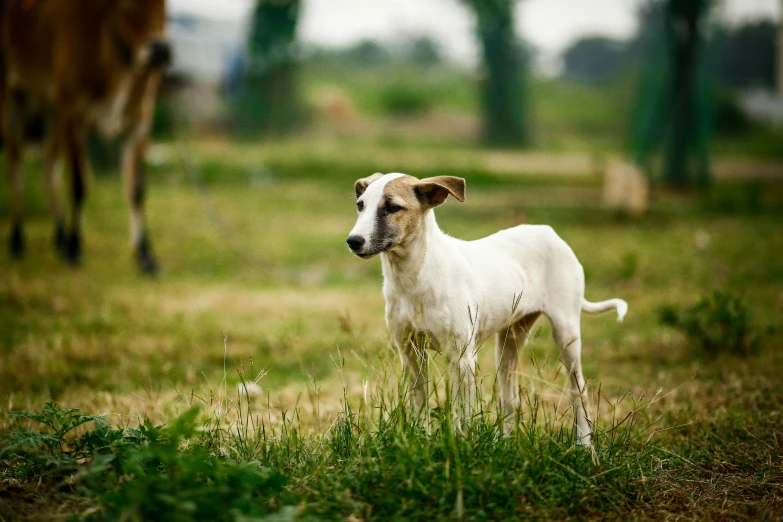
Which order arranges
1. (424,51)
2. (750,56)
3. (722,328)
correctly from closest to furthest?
(722,328), (750,56), (424,51)

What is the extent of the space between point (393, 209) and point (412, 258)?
0.74ft

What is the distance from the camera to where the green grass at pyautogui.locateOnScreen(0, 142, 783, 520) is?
9.18 ft

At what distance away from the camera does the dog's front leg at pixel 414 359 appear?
3.34 metres

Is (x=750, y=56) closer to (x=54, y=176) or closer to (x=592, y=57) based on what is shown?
(x=592, y=57)

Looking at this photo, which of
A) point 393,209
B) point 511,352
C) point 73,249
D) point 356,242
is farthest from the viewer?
point 73,249

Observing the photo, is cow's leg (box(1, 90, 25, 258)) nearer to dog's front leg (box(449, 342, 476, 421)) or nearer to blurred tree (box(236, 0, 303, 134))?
dog's front leg (box(449, 342, 476, 421))

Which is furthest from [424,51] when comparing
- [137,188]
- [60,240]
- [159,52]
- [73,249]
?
[159,52]

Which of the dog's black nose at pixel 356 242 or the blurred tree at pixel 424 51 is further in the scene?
the blurred tree at pixel 424 51

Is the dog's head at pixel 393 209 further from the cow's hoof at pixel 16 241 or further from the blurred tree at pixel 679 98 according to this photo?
the blurred tree at pixel 679 98

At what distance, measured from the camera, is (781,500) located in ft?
9.97

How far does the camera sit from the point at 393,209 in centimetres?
327

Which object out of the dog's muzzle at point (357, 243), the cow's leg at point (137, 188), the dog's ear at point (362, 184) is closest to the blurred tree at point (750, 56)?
the cow's leg at point (137, 188)

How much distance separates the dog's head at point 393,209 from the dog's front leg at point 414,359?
1.32ft

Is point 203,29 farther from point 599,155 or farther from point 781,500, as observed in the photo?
point 781,500
